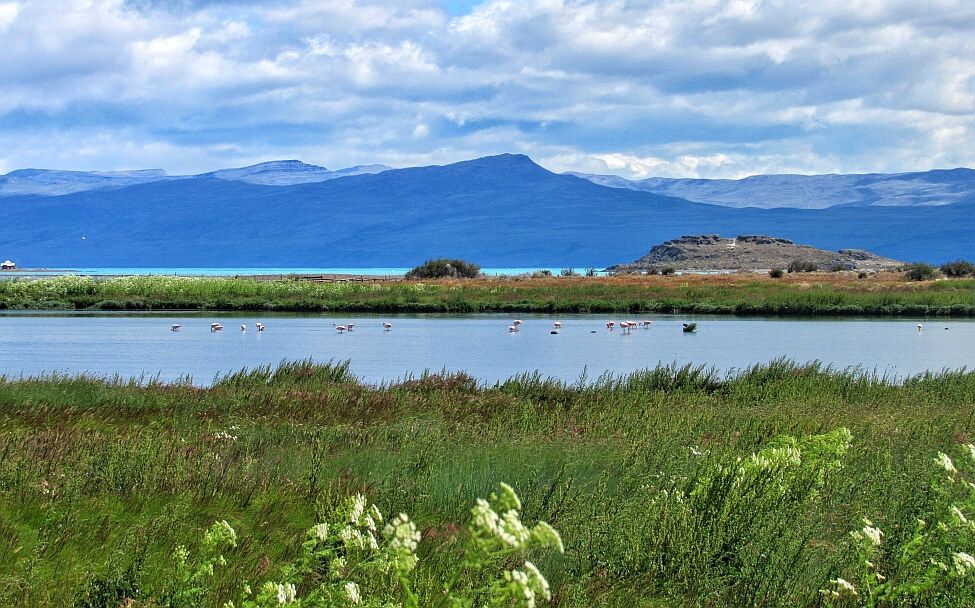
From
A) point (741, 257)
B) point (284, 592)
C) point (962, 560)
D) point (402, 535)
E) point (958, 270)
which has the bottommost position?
point (962, 560)

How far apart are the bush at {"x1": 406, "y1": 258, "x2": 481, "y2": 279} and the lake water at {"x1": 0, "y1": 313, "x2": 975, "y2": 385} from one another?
121ft

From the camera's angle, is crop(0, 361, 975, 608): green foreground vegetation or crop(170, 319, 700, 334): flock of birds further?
crop(170, 319, 700, 334): flock of birds

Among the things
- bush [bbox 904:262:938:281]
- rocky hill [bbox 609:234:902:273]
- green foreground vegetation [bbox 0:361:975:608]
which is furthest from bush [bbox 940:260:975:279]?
green foreground vegetation [bbox 0:361:975:608]

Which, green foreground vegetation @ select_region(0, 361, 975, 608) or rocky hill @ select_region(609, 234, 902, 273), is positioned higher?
rocky hill @ select_region(609, 234, 902, 273)

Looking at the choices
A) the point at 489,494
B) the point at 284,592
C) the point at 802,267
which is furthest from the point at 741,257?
the point at 284,592

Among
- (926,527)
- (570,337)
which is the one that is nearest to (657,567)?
(926,527)

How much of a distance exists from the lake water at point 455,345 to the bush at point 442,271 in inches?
1456

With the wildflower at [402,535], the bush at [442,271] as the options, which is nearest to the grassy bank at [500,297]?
the bush at [442,271]

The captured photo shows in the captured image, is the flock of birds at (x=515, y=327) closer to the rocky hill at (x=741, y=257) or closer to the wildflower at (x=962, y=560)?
the wildflower at (x=962, y=560)

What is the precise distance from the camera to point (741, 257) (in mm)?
125750

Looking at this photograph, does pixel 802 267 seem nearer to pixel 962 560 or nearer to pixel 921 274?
pixel 921 274

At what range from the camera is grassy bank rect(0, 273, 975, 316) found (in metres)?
63.4

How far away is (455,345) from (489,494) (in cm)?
3050

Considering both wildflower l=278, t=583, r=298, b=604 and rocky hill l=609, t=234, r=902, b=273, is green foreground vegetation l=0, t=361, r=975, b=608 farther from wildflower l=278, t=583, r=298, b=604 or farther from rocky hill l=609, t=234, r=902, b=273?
rocky hill l=609, t=234, r=902, b=273
